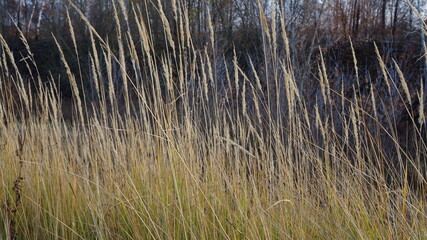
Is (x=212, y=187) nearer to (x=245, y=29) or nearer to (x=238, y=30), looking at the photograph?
(x=245, y=29)

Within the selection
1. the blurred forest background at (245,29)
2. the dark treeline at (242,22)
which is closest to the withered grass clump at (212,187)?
the blurred forest background at (245,29)

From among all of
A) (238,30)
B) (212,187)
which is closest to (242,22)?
(238,30)

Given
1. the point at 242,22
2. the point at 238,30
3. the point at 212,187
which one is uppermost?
the point at 242,22

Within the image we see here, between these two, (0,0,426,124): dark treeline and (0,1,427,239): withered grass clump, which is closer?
(0,1,427,239): withered grass clump

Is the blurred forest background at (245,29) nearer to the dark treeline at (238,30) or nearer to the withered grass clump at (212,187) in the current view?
the dark treeline at (238,30)

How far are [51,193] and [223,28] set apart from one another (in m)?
11.0

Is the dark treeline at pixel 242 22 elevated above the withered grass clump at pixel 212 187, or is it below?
above

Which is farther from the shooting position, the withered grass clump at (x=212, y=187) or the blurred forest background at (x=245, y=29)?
the blurred forest background at (x=245, y=29)

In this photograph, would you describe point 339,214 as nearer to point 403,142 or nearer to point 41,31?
point 403,142

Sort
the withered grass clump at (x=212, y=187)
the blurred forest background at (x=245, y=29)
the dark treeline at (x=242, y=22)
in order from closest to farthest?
the withered grass clump at (x=212, y=187)
the blurred forest background at (x=245, y=29)
the dark treeline at (x=242, y=22)

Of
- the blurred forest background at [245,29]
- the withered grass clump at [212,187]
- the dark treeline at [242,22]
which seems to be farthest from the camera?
the dark treeline at [242,22]

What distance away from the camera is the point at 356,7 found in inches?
Answer: 640

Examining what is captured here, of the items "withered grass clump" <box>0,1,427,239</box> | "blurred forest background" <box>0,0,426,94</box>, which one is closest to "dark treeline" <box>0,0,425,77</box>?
"blurred forest background" <box>0,0,426,94</box>

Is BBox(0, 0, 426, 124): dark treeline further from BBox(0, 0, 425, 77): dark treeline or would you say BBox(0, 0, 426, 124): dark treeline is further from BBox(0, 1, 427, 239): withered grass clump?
BBox(0, 1, 427, 239): withered grass clump
